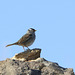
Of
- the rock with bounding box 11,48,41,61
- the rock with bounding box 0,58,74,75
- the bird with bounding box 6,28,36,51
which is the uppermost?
the bird with bounding box 6,28,36,51

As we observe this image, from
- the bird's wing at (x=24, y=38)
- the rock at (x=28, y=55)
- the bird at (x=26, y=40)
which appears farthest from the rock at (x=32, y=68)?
the bird's wing at (x=24, y=38)

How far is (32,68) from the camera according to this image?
9969 millimetres

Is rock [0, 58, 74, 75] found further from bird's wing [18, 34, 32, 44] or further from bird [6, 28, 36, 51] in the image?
bird's wing [18, 34, 32, 44]

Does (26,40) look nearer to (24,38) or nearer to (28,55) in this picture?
(24,38)

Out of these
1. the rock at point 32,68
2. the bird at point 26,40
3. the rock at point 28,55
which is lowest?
the rock at point 32,68

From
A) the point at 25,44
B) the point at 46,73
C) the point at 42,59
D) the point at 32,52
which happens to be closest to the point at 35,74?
the point at 46,73

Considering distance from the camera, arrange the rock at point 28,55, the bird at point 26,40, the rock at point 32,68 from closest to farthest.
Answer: the rock at point 32,68, the rock at point 28,55, the bird at point 26,40

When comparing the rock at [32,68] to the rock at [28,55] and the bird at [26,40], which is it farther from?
the bird at [26,40]

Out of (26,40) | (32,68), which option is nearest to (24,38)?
(26,40)

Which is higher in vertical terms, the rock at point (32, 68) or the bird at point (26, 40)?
the bird at point (26, 40)

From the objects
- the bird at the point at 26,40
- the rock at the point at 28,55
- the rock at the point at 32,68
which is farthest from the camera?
the bird at the point at 26,40

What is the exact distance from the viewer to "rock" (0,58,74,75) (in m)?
9.63

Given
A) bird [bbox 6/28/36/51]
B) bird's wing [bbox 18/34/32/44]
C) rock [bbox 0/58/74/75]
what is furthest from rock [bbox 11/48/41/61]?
bird's wing [bbox 18/34/32/44]

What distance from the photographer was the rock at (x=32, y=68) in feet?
31.6
